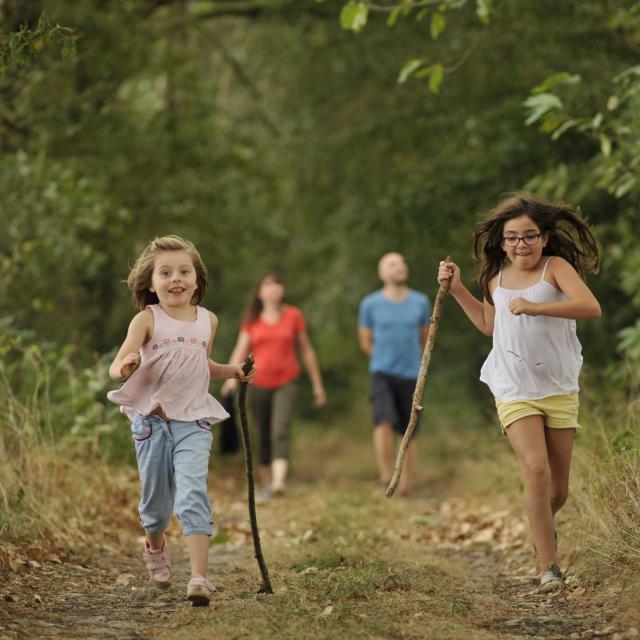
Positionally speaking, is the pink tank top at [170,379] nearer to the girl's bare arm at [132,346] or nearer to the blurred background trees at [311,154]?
the girl's bare arm at [132,346]

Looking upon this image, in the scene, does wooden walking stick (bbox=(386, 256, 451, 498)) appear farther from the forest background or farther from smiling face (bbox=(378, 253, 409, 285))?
smiling face (bbox=(378, 253, 409, 285))

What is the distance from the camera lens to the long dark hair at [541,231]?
5840 mm

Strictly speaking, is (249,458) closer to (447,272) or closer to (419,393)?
(419,393)

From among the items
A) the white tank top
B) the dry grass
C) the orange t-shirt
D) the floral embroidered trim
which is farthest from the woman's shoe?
the orange t-shirt

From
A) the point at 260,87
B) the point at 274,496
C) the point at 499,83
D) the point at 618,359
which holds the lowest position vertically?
the point at 274,496

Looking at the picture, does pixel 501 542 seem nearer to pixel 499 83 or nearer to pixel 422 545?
pixel 422 545

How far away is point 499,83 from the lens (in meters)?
12.1

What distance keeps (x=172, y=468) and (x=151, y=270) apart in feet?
3.29

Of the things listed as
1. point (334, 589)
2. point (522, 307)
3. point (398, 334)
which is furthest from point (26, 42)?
point (398, 334)

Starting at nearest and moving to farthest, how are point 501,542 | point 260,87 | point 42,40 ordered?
point 42,40, point 501,542, point 260,87

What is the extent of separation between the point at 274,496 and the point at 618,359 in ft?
13.1

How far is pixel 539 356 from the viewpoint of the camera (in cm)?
569

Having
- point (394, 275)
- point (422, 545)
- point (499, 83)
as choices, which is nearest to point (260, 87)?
point (499, 83)

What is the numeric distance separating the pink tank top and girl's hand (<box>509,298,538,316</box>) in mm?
1524
